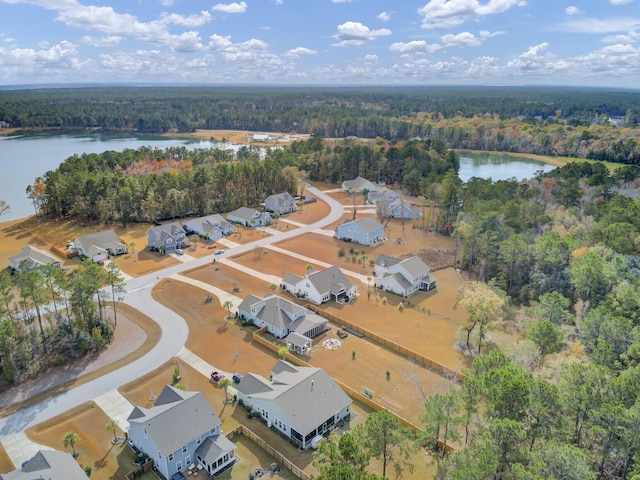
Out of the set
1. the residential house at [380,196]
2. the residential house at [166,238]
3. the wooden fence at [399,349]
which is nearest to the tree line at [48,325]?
the residential house at [166,238]

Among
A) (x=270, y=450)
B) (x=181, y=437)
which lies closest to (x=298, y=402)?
(x=270, y=450)

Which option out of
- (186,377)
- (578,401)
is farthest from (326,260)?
(578,401)

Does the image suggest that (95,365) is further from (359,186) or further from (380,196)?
(359,186)

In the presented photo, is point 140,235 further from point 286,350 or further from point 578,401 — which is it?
point 578,401

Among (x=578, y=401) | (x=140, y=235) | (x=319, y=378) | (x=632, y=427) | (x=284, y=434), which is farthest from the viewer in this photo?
(x=140, y=235)

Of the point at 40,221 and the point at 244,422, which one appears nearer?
the point at 244,422

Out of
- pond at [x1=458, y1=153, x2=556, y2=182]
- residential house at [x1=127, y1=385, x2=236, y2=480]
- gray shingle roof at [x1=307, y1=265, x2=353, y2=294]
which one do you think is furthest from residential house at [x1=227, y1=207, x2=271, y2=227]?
pond at [x1=458, y1=153, x2=556, y2=182]
